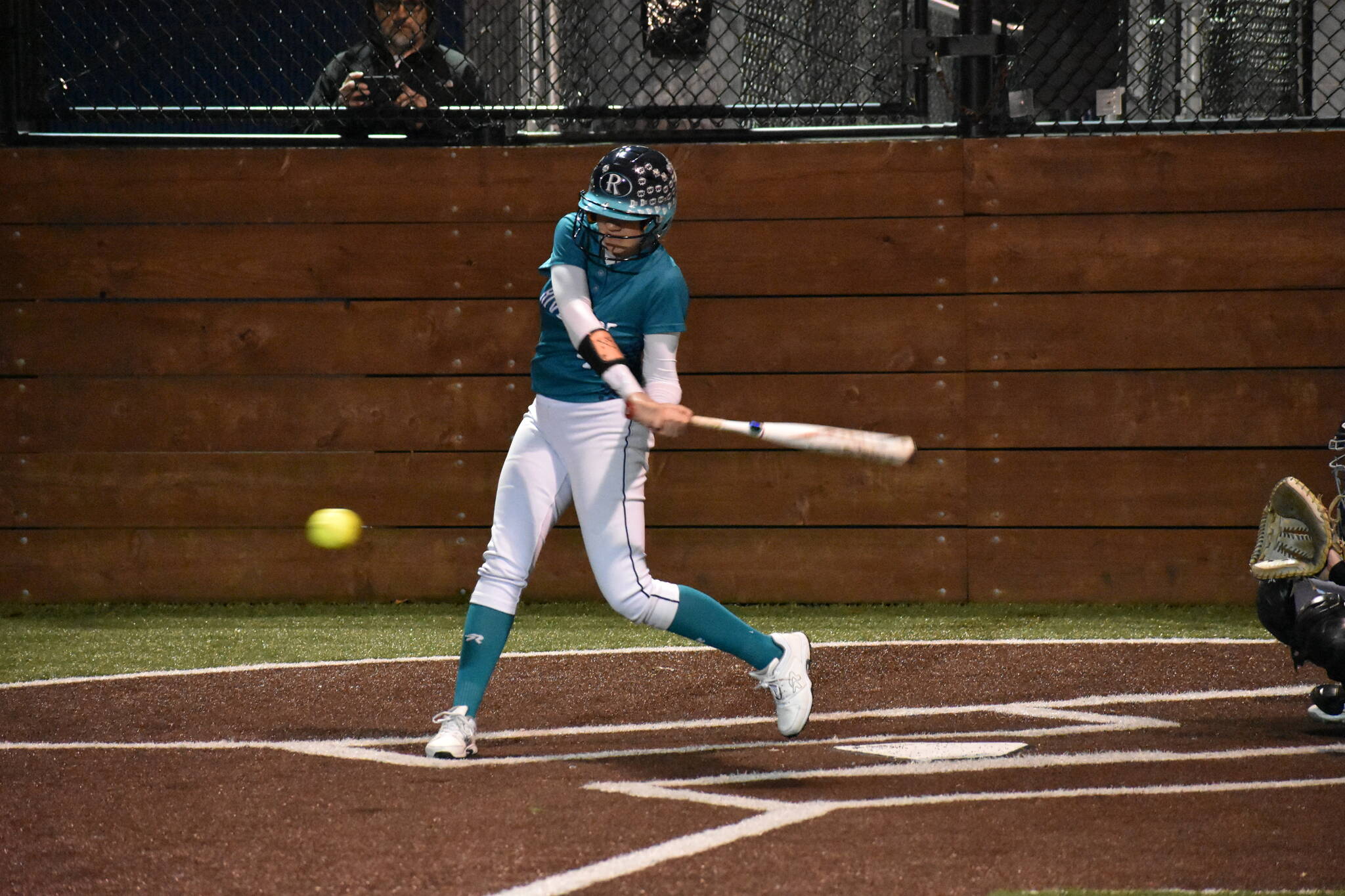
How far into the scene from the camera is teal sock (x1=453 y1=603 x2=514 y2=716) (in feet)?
14.4

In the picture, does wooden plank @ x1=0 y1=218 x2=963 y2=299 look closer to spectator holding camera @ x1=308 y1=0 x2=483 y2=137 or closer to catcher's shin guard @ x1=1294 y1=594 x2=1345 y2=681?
spectator holding camera @ x1=308 y1=0 x2=483 y2=137

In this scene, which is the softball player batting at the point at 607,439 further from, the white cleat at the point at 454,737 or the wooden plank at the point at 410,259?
the wooden plank at the point at 410,259

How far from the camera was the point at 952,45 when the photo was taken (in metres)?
7.08

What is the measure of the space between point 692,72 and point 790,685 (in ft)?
12.4

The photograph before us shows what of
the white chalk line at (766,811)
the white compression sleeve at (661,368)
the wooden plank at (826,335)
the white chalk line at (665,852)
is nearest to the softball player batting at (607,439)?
the white compression sleeve at (661,368)

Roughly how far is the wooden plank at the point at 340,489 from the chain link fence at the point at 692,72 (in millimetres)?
1527

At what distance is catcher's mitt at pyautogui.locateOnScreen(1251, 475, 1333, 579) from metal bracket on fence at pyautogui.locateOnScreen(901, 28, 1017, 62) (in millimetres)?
3138

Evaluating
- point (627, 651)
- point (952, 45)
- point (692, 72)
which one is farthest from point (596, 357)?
point (952, 45)

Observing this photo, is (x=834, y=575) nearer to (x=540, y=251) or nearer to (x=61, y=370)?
(x=540, y=251)

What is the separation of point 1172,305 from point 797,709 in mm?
3410

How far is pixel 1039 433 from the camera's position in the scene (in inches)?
275

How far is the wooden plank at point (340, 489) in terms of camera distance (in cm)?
707

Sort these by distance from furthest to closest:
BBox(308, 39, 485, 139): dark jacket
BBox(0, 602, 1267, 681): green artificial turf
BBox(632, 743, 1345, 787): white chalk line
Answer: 1. BBox(308, 39, 485, 139): dark jacket
2. BBox(0, 602, 1267, 681): green artificial turf
3. BBox(632, 743, 1345, 787): white chalk line

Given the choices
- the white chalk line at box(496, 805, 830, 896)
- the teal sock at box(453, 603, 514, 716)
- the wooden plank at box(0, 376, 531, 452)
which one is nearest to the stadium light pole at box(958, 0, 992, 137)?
the wooden plank at box(0, 376, 531, 452)
